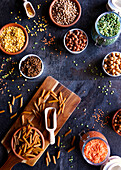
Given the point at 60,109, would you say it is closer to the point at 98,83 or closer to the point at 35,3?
the point at 98,83

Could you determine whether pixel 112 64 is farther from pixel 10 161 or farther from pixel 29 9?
pixel 10 161

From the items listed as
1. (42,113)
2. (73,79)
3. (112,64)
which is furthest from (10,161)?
(112,64)

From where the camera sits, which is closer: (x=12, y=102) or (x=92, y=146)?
(x=92, y=146)

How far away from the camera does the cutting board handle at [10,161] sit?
2.63 meters

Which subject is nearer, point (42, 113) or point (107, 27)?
point (107, 27)

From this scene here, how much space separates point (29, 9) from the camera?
273 cm

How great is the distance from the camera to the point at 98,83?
2.77m

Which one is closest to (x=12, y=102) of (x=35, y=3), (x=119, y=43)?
(x=35, y=3)

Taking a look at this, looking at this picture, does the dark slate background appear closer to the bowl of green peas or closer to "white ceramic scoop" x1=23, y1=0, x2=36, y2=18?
"white ceramic scoop" x1=23, y1=0, x2=36, y2=18

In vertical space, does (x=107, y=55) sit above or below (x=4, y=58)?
below

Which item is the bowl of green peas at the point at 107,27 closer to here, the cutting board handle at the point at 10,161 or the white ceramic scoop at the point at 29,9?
the white ceramic scoop at the point at 29,9

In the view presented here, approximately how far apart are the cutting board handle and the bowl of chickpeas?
154cm

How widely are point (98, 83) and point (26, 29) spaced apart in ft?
3.84

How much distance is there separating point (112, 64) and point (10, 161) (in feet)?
5.70
